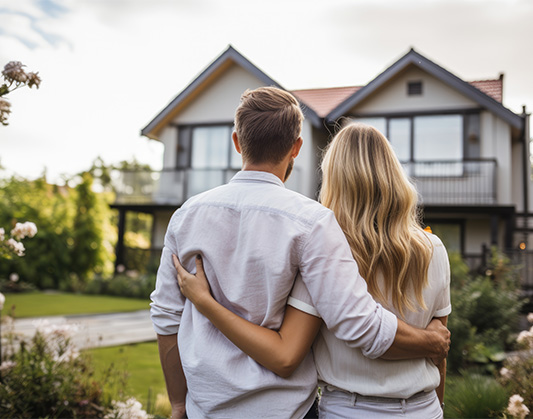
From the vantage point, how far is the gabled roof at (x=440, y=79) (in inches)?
532

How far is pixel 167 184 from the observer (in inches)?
655

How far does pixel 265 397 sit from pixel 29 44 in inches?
171

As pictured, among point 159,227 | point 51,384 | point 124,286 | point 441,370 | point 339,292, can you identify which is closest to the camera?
point 339,292

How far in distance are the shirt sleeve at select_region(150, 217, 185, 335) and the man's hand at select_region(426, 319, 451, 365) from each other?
0.87 meters

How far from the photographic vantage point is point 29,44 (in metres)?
4.59

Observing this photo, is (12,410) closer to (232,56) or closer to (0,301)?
(0,301)

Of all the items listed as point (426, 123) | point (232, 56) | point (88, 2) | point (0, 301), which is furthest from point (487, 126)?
point (0, 301)

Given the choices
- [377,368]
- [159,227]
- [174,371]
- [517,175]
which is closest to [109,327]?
[174,371]

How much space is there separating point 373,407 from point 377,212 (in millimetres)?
658

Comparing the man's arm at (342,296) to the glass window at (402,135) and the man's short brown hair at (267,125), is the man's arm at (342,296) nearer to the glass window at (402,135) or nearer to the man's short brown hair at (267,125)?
the man's short brown hair at (267,125)

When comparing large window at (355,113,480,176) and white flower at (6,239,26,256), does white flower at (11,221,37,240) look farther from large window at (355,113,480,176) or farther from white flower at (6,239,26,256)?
large window at (355,113,480,176)

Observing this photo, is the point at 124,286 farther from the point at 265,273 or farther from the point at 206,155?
the point at 265,273

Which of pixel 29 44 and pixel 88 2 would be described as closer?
pixel 29 44

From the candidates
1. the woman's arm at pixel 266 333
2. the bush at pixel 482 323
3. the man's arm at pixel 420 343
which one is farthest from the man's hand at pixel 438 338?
the bush at pixel 482 323
